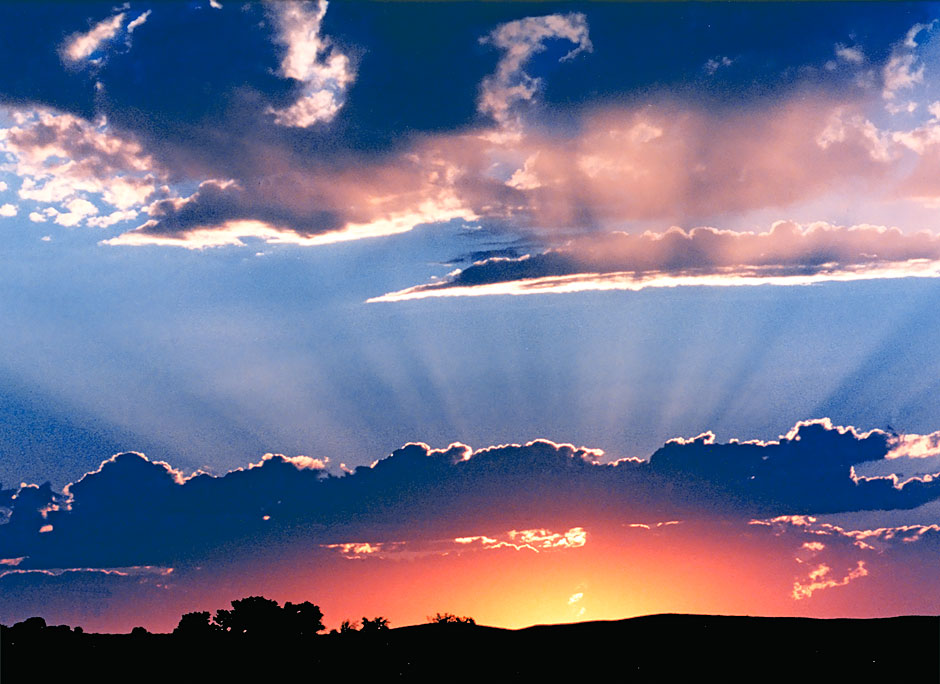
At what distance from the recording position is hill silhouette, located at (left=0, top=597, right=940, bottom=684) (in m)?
119

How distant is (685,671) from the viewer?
390ft

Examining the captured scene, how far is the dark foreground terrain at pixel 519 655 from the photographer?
118188 millimetres

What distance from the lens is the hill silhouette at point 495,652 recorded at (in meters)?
119

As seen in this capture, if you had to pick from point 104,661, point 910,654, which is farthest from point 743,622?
point 104,661

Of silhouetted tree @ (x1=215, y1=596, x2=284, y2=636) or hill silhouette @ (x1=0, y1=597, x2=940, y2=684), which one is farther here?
silhouetted tree @ (x1=215, y1=596, x2=284, y2=636)

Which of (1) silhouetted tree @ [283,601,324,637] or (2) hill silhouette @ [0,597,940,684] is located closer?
(2) hill silhouette @ [0,597,940,684]

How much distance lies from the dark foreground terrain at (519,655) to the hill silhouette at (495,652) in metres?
0.15

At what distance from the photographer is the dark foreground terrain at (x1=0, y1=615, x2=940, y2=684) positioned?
118 metres

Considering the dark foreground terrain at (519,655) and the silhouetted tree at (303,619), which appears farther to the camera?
the silhouetted tree at (303,619)

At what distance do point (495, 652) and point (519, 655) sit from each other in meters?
3.98

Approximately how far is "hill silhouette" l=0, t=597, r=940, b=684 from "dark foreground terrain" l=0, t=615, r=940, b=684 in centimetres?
15

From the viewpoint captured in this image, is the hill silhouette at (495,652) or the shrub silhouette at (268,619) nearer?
the hill silhouette at (495,652)

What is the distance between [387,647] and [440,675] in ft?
55.1

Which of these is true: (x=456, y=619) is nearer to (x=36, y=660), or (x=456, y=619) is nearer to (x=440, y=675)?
(x=440, y=675)
